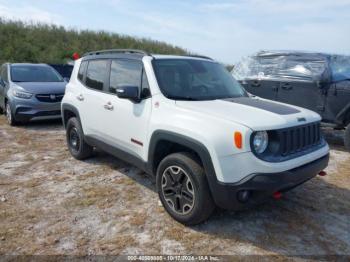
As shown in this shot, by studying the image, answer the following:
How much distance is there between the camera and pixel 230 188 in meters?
3.00

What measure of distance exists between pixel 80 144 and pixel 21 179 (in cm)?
107

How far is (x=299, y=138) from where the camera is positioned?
3430mm

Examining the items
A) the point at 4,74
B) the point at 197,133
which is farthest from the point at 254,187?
the point at 4,74

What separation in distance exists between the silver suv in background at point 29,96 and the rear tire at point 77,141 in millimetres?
2979

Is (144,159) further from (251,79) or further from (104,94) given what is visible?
(251,79)

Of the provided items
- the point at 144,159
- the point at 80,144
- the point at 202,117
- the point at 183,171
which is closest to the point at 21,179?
the point at 80,144

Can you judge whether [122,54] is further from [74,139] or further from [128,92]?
[74,139]

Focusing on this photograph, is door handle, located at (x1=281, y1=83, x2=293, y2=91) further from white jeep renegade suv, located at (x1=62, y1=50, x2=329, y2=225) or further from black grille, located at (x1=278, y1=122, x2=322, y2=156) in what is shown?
black grille, located at (x1=278, y1=122, x2=322, y2=156)

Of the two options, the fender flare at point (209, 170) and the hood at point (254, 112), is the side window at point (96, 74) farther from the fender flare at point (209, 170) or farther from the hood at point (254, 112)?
the fender flare at point (209, 170)

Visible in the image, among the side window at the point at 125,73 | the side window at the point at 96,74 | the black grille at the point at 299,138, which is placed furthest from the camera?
the side window at the point at 96,74

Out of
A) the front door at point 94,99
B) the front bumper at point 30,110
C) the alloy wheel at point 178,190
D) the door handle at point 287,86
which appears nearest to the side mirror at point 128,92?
the front door at point 94,99

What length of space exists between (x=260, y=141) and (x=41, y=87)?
7.12 m

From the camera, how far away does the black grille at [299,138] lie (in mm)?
3234

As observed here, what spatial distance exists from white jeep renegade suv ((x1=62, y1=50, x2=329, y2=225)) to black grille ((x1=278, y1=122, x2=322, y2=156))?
1 cm
